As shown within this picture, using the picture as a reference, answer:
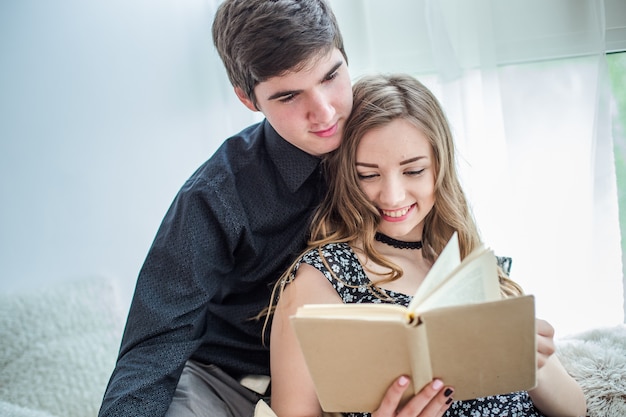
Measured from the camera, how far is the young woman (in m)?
1.34

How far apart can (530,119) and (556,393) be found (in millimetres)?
852

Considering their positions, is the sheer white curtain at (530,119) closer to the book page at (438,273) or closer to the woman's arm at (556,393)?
the woman's arm at (556,393)

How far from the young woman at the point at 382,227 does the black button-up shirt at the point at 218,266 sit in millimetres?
95

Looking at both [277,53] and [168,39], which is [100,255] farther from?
[277,53]

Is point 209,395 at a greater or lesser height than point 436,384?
lesser

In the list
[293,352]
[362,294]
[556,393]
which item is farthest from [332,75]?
[556,393]

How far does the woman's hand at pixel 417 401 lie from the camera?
1048mm

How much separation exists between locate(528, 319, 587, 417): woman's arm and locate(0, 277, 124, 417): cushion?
3.86ft

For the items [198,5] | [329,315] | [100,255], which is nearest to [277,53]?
[329,315]

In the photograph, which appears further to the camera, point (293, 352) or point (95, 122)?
point (95, 122)

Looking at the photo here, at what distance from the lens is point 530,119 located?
75.6 inches

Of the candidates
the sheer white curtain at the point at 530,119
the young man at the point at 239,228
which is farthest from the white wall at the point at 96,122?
the young man at the point at 239,228

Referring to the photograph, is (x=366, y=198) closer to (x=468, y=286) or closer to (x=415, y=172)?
(x=415, y=172)

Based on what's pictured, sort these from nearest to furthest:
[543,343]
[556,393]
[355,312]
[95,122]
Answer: [355,312]
[543,343]
[556,393]
[95,122]
